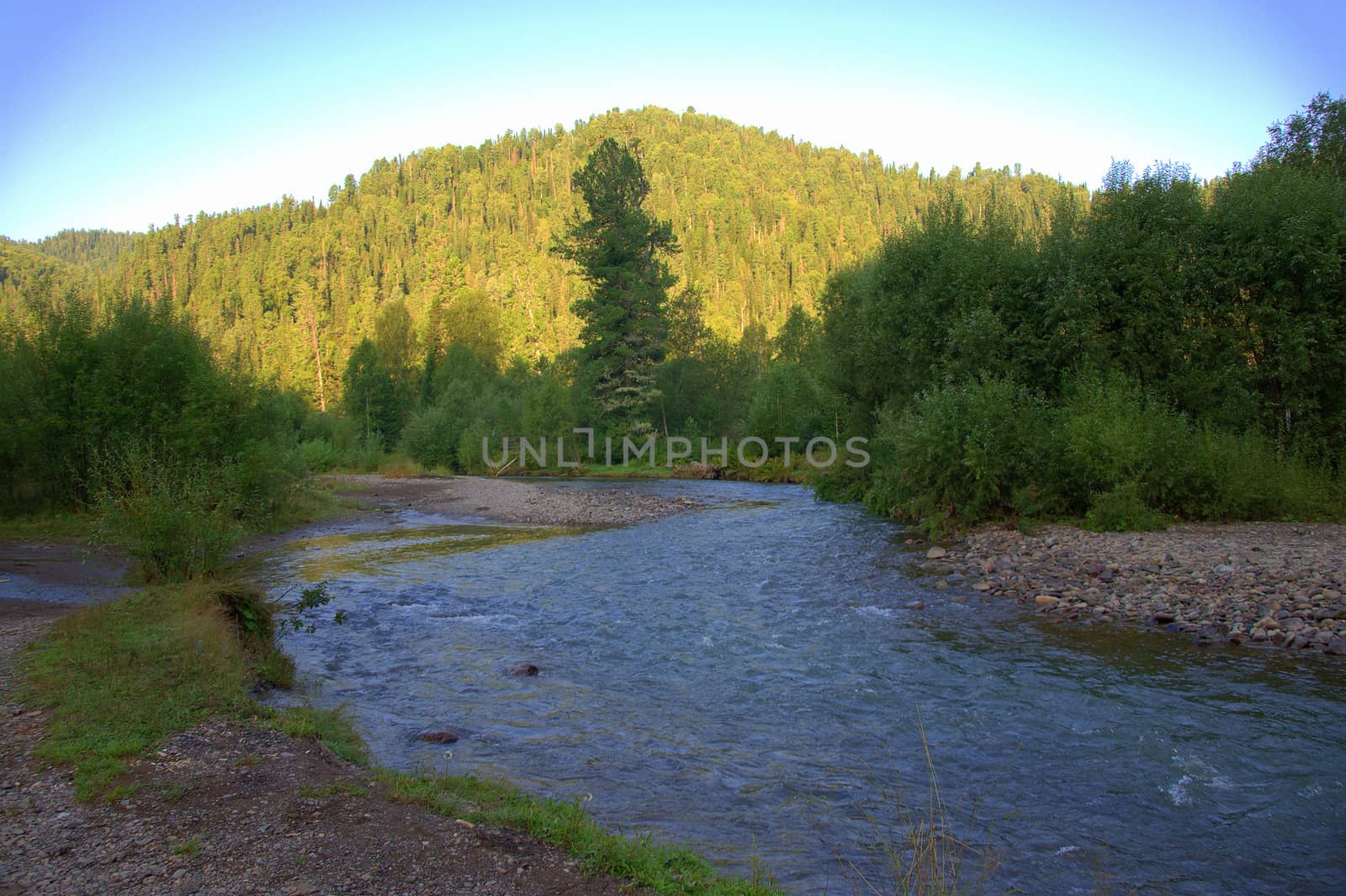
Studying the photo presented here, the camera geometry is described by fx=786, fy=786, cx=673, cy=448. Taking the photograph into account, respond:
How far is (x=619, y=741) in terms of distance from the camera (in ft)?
28.1

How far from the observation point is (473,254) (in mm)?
155875

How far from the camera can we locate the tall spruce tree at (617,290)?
58.8 m

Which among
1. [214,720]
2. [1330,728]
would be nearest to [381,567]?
[214,720]

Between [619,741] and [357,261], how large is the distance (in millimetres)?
176743

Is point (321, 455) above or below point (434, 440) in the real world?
below

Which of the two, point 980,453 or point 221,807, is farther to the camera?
point 980,453

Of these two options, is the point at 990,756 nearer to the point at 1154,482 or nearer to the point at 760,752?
the point at 760,752

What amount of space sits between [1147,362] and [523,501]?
25.2m

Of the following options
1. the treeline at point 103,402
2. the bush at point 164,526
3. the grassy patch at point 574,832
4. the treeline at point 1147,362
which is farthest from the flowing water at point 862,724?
the treeline at point 103,402

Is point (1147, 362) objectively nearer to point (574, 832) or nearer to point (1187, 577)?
point (1187, 577)

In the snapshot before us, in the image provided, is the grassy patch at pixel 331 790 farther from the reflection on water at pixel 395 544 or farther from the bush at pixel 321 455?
the bush at pixel 321 455

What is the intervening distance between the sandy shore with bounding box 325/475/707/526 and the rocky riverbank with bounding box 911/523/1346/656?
14.6 meters

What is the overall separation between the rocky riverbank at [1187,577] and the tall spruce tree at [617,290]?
42.2 metres

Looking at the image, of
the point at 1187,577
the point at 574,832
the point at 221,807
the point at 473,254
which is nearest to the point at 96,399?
the point at 221,807
